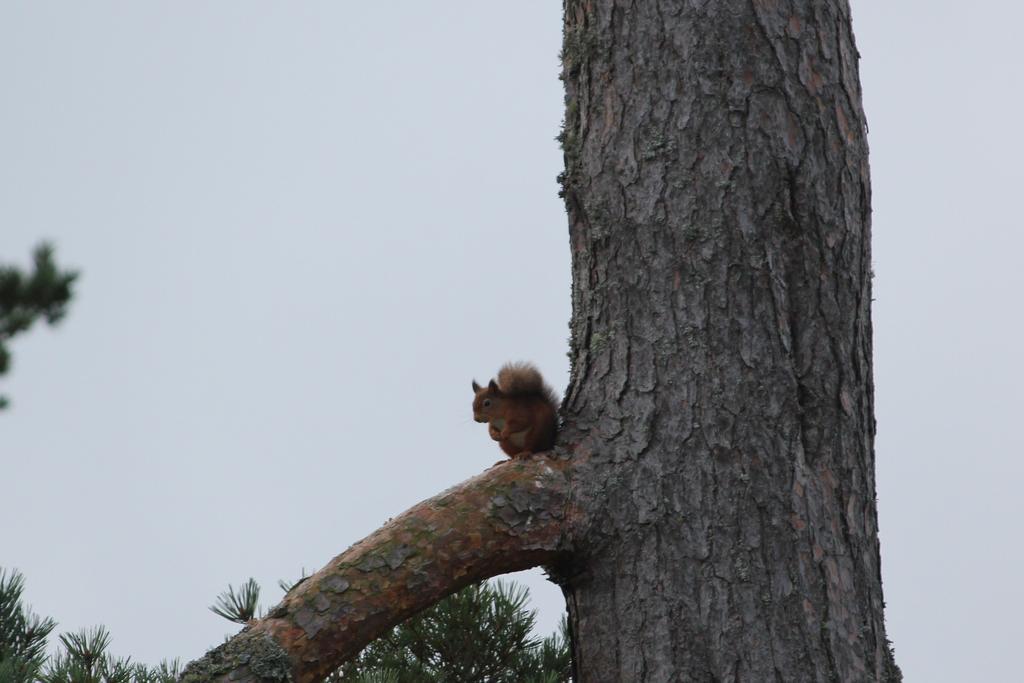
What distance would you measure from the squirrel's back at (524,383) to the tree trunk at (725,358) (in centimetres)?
50

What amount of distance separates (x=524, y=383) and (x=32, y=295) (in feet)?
4.30

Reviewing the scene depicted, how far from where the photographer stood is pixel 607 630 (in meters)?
2.32

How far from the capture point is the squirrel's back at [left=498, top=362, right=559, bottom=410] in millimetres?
3023

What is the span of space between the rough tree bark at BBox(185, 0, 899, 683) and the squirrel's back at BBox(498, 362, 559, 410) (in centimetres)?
48

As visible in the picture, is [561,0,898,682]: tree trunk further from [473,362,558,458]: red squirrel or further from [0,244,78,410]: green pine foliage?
[0,244,78,410]: green pine foliage

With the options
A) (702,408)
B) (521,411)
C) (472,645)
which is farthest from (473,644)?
(702,408)

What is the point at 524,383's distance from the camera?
3068mm

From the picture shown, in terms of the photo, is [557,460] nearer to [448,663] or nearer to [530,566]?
[530,566]

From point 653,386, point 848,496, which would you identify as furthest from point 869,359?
point 653,386

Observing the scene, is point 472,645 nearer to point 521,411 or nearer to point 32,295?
point 521,411

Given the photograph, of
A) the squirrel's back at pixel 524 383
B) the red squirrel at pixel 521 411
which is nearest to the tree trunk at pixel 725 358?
the red squirrel at pixel 521 411

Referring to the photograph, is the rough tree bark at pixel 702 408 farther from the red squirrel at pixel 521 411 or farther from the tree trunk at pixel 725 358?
the red squirrel at pixel 521 411

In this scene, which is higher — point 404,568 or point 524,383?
point 524,383

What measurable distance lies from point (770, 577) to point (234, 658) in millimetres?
1033
